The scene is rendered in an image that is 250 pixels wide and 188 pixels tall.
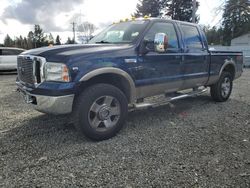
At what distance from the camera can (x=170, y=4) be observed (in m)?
41.5

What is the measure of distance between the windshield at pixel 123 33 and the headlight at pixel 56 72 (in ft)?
4.80

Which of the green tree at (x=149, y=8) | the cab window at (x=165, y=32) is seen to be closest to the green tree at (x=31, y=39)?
the green tree at (x=149, y=8)

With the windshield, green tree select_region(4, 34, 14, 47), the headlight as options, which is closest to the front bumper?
the headlight

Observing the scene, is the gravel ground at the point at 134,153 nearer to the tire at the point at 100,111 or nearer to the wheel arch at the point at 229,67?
the tire at the point at 100,111

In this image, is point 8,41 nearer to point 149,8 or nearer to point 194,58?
point 149,8

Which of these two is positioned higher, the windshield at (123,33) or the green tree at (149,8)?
the green tree at (149,8)

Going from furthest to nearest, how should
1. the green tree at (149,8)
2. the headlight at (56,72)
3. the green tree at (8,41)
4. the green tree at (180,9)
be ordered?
1. the green tree at (8,41)
2. the green tree at (149,8)
3. the green tree at (180,9)
4. the headlight at (56,72)

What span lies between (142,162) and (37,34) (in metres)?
61.3

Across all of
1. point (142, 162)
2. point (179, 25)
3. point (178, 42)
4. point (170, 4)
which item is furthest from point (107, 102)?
point (170, 4)

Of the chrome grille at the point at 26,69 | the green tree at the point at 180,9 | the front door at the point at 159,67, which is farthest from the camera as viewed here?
the green tree at the point at 180,9

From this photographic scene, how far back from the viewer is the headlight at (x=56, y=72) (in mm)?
3506

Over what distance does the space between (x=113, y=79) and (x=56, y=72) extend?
3.35 feet

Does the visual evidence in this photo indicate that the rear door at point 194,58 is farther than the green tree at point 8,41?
No

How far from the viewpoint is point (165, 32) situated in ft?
16.5
